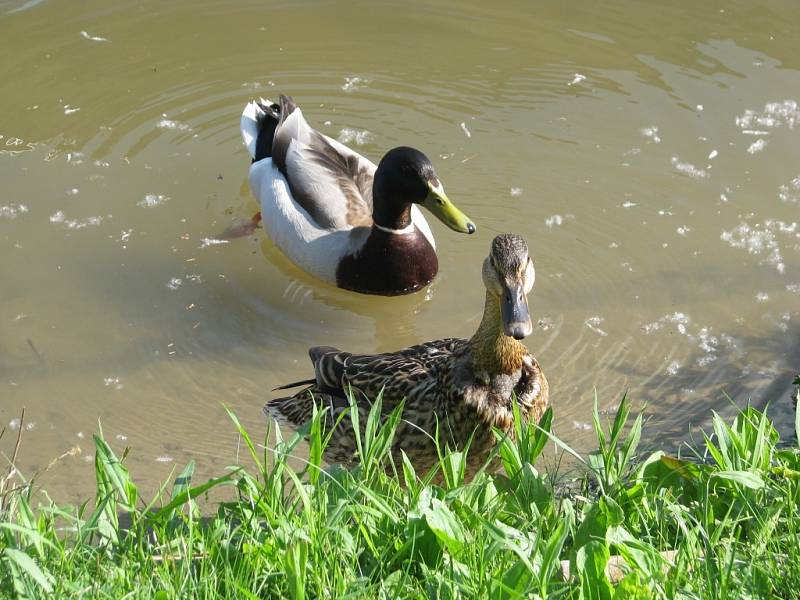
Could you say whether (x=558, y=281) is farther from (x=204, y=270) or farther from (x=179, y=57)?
(x=179, y=57)

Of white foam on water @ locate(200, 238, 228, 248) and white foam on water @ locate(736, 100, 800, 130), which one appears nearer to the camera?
white foam on water @ locate(200, 238, 228, 248)

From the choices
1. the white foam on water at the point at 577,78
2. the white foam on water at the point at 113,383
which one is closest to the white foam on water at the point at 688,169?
the white foam on water at the point at 577,78

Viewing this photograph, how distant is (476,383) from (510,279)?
40 cm

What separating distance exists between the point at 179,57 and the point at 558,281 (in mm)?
3550

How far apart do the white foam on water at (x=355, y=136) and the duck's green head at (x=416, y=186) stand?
1.26 metres

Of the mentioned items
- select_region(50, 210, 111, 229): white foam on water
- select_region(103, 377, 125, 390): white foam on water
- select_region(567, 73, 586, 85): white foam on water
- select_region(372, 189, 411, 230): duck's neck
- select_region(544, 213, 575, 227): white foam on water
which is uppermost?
select_region(567, 73, 586, 85): white foam on water

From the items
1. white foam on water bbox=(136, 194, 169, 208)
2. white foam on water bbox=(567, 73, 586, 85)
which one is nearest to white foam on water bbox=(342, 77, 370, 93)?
white foam on water bbox=(567, 73, 586, 85)

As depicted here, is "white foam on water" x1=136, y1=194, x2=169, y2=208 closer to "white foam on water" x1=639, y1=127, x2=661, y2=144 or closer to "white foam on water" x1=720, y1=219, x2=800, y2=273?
"white foam on water" x1=639, y1=127, x2=661, y2=144

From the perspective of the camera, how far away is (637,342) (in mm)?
5387

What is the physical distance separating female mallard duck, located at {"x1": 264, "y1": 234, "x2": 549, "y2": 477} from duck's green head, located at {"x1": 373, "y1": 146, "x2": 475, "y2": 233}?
1.62 m

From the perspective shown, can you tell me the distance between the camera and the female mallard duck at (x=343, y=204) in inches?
225

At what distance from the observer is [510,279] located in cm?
366

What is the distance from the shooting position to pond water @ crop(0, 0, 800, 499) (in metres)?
5.16

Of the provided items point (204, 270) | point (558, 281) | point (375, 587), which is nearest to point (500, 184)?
point (558, 281)
